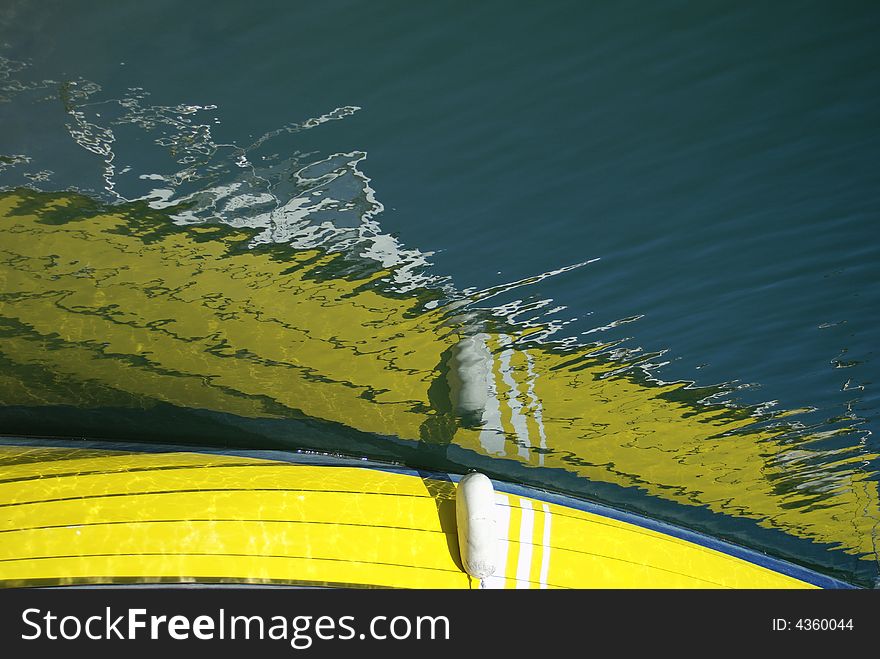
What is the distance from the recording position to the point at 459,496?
246 centimetres

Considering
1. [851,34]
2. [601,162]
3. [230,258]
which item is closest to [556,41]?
[601,162]

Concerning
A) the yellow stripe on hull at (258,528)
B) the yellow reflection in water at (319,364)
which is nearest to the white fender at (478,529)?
the yellow stripe on hull at (258,528)

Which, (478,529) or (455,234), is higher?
(455,234)

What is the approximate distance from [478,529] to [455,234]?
1.02 metres

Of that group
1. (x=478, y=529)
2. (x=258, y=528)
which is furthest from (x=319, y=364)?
(x=478, y=529)

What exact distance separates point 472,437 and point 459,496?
13.5 inches

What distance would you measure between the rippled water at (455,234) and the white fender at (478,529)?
1.07 ft

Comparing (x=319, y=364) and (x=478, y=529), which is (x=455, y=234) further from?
(x=478, y=529)

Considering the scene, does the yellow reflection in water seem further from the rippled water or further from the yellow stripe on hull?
the yellow stripe on hull

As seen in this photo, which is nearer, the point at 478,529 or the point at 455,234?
the point at 455,234

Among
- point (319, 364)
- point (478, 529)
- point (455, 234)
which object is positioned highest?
point (455, 234)

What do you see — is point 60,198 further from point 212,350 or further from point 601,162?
point 601,162

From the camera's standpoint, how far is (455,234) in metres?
1.87
